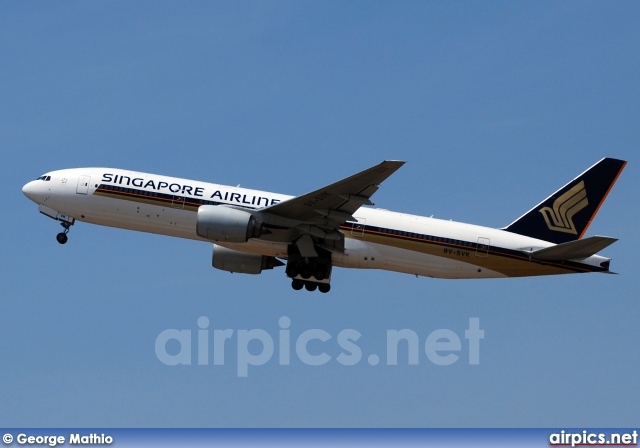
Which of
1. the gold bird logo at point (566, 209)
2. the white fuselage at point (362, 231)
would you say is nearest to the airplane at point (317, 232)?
the white fuselage at point (362, 231)

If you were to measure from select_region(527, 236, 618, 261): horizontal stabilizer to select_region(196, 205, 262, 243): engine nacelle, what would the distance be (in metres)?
12.5

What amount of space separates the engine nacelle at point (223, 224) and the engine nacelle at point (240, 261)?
4438 millimetres

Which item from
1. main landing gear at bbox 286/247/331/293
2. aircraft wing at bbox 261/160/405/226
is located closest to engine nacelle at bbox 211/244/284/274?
main landing gear at bbox 286/247/331/293

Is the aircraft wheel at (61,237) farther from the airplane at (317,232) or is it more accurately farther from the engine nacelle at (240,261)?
the engine nacelle at (240,261)

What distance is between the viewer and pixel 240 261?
5156 centimetres

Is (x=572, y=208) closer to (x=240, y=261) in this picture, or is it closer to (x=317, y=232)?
(x=317, y=232)

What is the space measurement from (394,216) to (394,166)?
616 centimetres

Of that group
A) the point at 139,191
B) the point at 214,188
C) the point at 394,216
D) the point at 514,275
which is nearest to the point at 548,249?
the point at 514,275

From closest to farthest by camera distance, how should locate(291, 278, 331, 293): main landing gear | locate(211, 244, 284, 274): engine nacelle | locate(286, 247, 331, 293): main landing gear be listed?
1. locate(286, 247, 331, 293): main landing gear
2. locate(291, 278, 331, 293): main landing gear
3. locate(211, 244, 284, 274): engine nacelle

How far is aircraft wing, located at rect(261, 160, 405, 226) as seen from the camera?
44344mm

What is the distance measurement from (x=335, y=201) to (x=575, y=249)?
10335mm

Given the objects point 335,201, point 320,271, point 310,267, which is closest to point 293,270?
point 310,267

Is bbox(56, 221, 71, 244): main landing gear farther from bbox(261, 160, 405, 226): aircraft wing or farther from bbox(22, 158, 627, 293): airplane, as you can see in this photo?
bbox(261, 160, 405, 226): aircraft wing

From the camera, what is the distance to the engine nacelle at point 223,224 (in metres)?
46.4
